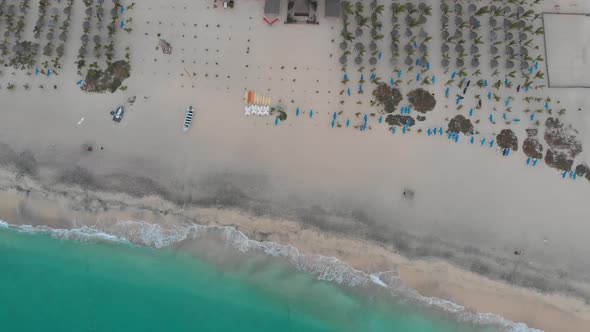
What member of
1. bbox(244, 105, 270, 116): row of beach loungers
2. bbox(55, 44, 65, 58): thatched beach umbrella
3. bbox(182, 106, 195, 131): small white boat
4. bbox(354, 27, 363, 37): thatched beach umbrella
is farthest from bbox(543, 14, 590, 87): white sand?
bbox(55, 44, 65, 58): thatched beach umbrella

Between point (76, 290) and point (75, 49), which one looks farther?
point (75, 49)

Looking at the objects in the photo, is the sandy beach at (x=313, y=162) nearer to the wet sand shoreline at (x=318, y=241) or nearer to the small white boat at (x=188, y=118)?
the wet sand shoreline at (x=318, y=241)

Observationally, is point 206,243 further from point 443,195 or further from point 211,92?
point 443,195

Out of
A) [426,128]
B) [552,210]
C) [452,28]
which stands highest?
[452,28]

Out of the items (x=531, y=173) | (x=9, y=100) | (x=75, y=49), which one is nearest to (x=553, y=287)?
(x=531, y=173)

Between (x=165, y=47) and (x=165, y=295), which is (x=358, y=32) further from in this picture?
(x=165, y=295)
